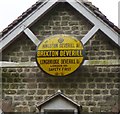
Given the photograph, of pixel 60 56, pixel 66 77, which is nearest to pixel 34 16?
pixel 60 56

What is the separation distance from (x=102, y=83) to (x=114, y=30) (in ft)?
4.70

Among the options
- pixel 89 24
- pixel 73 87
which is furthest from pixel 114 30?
pixel 73 87

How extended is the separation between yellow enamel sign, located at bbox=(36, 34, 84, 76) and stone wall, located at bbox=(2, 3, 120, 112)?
0.78 ft

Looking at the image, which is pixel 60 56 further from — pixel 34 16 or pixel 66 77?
pixel 34 16

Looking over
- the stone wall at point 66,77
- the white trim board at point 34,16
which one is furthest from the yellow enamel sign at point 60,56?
the white trim board at point 34,16

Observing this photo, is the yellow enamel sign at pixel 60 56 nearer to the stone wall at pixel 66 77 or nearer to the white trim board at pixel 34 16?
the stone wall at pixel 66 77

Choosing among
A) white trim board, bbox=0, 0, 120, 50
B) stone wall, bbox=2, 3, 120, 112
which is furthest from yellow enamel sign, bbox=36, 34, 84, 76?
white trim board, bbox=0, 0, 120, 50

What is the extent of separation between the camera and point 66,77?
11875 mm

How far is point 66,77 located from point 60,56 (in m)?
0.60

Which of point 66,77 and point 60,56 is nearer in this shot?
point 60,56

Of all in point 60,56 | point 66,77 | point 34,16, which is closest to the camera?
point 60,56

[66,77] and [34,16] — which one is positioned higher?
[34,16]

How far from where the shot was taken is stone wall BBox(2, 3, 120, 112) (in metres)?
11.7

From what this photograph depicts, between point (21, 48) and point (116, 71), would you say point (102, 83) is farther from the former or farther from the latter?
point (21, 48)
